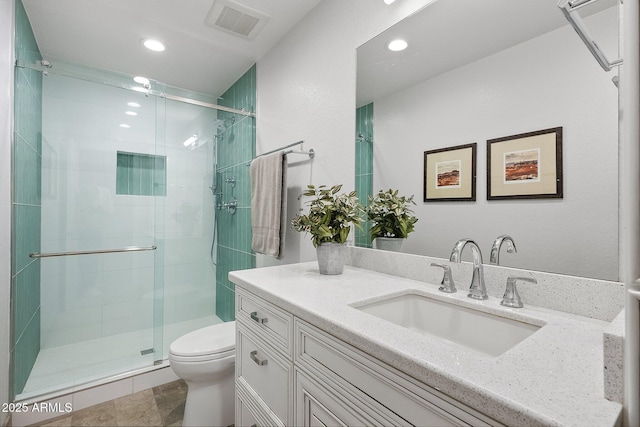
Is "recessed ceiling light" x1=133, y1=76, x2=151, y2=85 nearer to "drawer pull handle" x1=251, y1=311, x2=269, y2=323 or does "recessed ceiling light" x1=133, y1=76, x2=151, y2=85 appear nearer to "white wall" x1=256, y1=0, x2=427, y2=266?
"white wall" x1=256, y1=0, x2=427, y2=266

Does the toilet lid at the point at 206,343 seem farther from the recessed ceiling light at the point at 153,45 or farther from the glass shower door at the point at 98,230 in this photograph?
the recessed ceiling light at the point at 153,45

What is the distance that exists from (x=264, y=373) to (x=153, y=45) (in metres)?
2.37

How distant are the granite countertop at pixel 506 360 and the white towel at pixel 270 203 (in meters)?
0.94

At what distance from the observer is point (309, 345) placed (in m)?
0.83

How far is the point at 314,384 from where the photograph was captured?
2.61 ft

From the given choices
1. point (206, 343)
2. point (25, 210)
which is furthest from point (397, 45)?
point (25, 210)

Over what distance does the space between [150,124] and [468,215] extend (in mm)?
2329

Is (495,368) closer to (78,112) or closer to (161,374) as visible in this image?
(161,374)

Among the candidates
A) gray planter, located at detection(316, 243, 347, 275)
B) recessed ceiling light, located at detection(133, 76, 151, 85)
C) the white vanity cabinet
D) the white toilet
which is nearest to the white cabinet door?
the white vanity cabinet

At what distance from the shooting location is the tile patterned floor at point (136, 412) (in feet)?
5.41

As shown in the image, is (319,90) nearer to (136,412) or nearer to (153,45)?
(153,45)

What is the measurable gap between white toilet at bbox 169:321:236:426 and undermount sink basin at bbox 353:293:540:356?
3.37 feet

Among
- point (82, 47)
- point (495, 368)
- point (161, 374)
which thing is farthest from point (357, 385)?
point (82, 47)

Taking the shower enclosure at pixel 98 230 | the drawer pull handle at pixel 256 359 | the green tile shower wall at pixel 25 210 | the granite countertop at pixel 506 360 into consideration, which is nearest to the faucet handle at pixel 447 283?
the granite countertop at pixel 506 360
